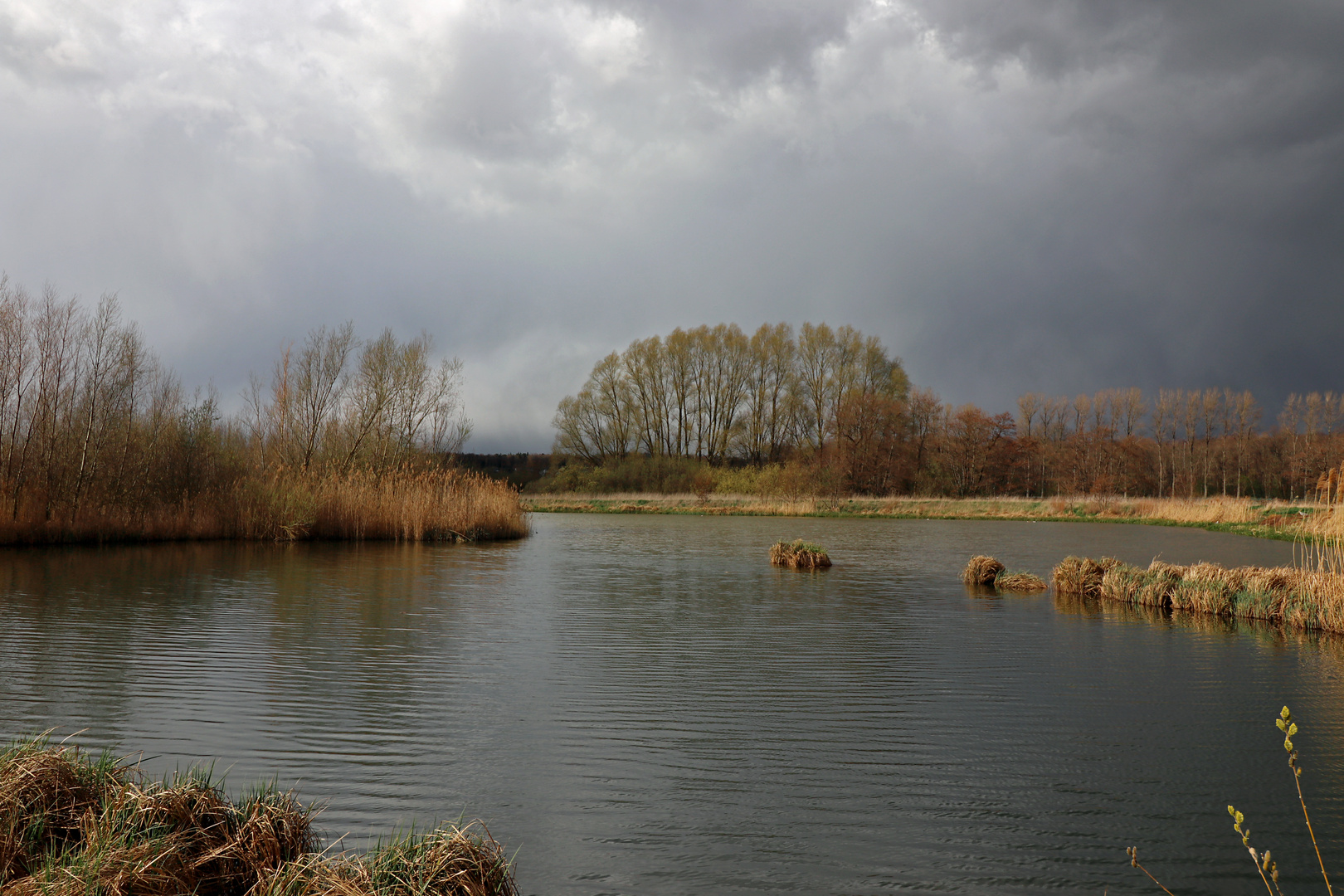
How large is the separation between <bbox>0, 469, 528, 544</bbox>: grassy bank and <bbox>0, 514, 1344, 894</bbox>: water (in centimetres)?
758

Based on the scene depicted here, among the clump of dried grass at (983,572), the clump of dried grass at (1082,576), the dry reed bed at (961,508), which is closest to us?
the clump of dried grass at (1082,576)

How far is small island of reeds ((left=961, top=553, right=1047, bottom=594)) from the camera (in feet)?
42.5

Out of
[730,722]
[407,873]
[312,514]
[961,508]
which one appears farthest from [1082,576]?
[961,508]

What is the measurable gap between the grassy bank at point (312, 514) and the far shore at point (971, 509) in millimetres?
11470

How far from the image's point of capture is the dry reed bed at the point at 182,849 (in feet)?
8.36

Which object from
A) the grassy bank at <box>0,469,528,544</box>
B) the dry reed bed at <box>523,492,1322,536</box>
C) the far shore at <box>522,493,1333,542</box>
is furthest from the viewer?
the dry reed bed at <box>523,492,1322,536</box>

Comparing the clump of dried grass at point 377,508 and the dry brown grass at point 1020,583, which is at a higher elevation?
the clump of dried grass at point 377,508

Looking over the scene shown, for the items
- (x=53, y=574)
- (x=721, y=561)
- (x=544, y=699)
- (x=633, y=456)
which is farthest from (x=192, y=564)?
(x=633, y=456)

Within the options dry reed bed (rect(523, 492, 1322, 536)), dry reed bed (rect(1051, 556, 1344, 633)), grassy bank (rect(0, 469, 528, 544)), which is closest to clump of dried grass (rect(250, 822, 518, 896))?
dry reed bed (rect(1051, 556, 1344, 633))

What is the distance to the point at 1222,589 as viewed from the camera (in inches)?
418

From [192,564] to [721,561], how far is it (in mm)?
10174

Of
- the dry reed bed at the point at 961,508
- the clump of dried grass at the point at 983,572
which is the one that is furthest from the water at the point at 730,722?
the dry reed bed at the point at 961,508

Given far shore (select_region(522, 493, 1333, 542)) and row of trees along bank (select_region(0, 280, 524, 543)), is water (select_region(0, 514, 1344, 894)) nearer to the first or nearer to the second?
row of trees along bank (select_region(0, 280, 524, 543))

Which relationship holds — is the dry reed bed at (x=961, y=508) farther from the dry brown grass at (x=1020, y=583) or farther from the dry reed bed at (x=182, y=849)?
the dry reed bed at (x=182, y=849)
